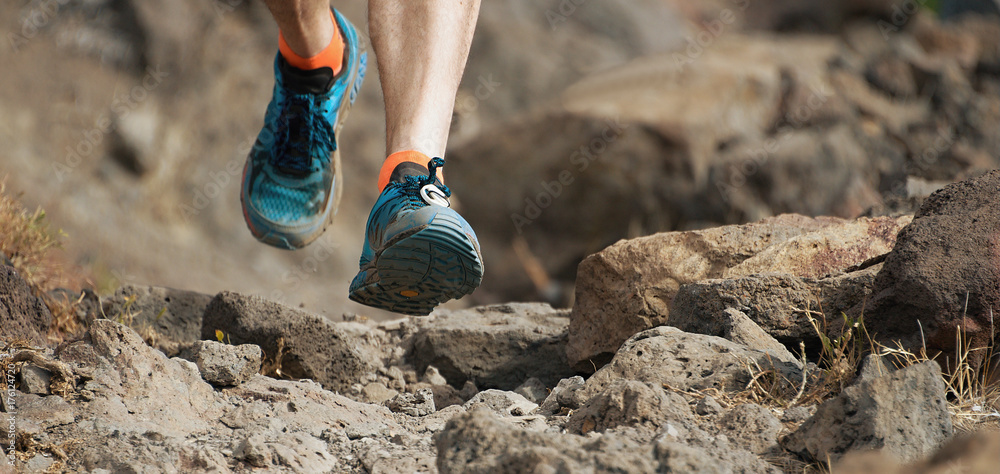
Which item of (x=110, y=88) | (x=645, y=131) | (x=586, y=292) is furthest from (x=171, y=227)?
(x=586, y=292)

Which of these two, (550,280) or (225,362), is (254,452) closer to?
(225,362)

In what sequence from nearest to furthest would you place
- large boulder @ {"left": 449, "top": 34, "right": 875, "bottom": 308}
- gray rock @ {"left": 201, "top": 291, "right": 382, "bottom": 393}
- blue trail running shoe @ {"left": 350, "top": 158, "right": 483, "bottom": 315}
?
blue trail running shoe @ {"left": 350, "top": 158, "right": 483, "bottom": 315} < gray rock @ {"left": 201, "top": 291, "right": 382, "bottom": 393} < large boulder @ {"left": 449, "top": 34, "right": 875, "bottom": 308}

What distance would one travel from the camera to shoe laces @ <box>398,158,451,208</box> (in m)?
1.91

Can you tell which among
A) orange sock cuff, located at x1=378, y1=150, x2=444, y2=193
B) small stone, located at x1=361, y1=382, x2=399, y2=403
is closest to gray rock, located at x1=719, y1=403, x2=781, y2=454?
orange sock cuff, located at x1=378, y1=150, x2=444, y2=193

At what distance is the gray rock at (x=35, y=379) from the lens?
5.71ft

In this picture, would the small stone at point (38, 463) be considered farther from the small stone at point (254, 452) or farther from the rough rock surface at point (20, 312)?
the rough rock surface at point (20, 312)

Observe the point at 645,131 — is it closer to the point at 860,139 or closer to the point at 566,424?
the point at 860,139

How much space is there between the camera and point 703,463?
4.39 feet

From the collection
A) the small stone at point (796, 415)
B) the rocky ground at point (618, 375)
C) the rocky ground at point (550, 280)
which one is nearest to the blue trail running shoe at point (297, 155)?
the rocky ground at point (550, 280)

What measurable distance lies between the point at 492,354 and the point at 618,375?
2.76 ft

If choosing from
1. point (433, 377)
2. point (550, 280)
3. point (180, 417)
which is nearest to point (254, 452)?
point (180, 417)

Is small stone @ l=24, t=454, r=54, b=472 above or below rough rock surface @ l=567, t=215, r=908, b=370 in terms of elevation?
below

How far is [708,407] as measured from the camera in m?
1.72

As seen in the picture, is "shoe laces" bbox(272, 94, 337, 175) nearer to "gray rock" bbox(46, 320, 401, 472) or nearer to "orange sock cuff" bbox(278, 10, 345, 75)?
"orange sock cuff" bbox(278, 10, 345, 75)
